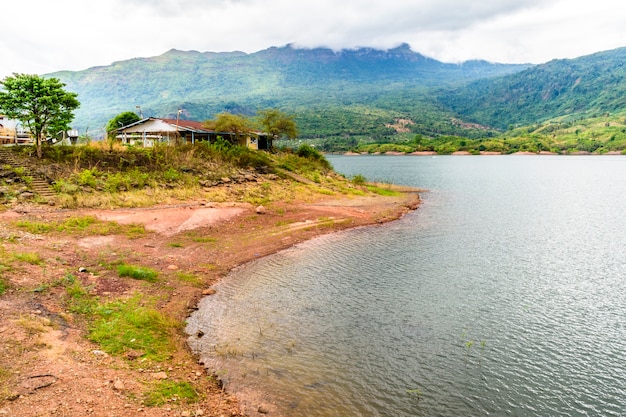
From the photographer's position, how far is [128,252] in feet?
60.3

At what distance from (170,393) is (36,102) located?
30525mm

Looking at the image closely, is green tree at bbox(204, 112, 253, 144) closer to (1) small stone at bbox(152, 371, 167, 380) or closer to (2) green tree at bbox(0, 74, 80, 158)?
(2) green tree at bbox(0, 74, 80, 158)

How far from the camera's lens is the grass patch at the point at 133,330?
33.9 feet

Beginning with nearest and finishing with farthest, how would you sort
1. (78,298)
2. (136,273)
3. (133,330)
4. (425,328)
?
(133,330) → (78,298) → (425,328) → (136,273)

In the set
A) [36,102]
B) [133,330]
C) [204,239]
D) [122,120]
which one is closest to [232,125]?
[122,120]

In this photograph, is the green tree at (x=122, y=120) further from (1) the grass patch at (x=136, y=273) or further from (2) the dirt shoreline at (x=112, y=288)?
(1) the grass patch at (x=136, y=273)

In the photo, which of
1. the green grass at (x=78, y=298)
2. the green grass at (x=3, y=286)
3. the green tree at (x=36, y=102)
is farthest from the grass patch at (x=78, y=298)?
the green tree at (x=36, y=102)

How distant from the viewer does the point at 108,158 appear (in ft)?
109

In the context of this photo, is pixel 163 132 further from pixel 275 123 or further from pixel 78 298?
pixel 78 298

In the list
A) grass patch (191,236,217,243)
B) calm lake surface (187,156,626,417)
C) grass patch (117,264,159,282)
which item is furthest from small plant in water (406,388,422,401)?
grass patch (191,236,217,243)

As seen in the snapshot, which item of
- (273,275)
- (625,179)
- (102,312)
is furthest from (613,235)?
(625,179)

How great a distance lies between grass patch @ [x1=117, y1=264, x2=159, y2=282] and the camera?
50.7ft

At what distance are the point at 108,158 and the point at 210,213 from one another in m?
12.2

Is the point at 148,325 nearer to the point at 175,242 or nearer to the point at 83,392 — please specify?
the point at 83,392
